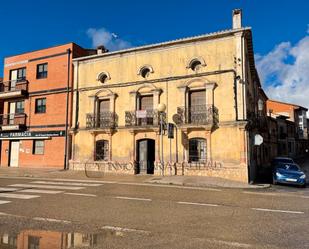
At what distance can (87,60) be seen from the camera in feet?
72.0

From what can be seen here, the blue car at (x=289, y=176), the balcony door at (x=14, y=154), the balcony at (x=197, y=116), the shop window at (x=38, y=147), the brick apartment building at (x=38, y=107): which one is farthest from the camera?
the balcony door at (x=14, y=154)

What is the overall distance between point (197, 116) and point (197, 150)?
221cm

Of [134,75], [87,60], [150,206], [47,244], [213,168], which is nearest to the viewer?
[47,244]

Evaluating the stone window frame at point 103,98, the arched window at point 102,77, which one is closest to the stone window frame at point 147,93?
the stone window frame at point 103,98

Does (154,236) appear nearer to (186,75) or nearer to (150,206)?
(150,206)

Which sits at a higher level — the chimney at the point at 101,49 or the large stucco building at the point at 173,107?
the chimney at the point at 101,49

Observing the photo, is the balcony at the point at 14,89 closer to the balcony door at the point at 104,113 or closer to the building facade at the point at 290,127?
the balcony door at the point at 104,113

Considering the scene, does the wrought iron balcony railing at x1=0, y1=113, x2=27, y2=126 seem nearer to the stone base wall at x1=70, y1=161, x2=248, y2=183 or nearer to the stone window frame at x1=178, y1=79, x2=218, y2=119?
the stone base wall at x1=70, y1=161, x2=248, y2=183

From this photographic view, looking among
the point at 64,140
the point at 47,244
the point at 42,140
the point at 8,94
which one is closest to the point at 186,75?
the point at 64,140

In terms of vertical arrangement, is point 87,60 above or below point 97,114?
above

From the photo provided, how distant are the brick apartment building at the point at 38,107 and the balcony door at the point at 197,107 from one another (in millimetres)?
10230

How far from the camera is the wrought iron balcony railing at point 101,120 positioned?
1998 centimetres

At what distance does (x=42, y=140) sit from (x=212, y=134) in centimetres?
1462

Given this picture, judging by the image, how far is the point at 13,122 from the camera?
24891 mm
